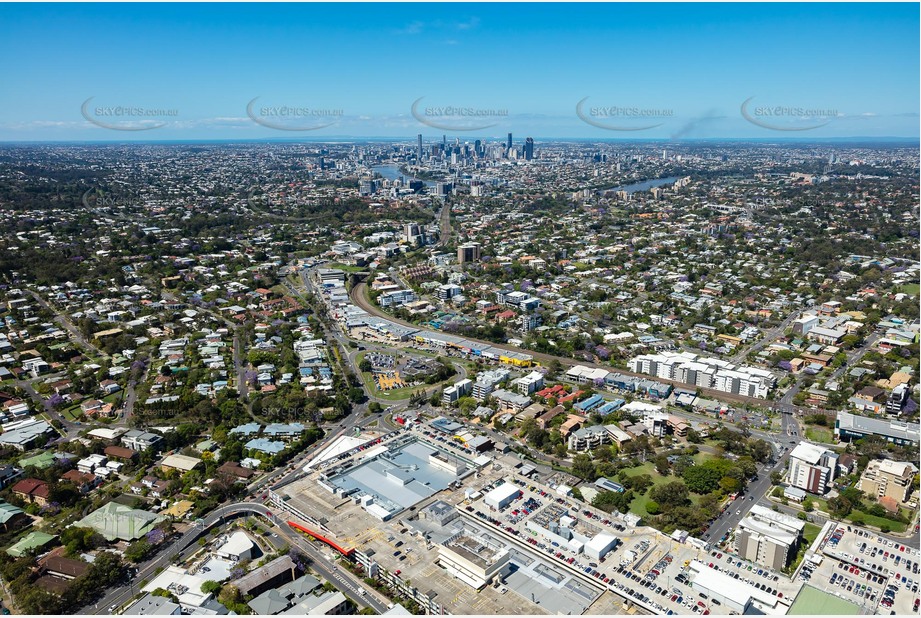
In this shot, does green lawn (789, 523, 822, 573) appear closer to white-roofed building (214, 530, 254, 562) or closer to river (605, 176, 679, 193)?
white-roofed building (214, 530, 254, 562)

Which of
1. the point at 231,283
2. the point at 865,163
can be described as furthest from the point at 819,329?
the point at 865,163

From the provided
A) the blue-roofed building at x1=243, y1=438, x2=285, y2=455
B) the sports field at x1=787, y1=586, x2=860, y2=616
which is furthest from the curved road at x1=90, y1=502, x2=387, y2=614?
the sports field at x1=787, y1=586, x2=860, y2=616

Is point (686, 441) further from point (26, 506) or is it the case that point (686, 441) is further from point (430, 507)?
point (26, 506)

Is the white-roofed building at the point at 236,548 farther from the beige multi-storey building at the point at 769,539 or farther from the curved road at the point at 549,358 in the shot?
the curved road at the point at 549,358

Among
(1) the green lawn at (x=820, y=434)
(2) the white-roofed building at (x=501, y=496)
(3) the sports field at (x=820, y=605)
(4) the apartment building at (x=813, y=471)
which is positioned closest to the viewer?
(3) the sports field at (x=820, y=605)

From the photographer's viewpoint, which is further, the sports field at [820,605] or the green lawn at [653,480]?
the green lawn at [653,480]

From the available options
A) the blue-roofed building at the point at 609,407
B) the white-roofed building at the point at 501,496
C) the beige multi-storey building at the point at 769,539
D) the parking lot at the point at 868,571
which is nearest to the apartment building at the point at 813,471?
the parking lot at the point at 868,571

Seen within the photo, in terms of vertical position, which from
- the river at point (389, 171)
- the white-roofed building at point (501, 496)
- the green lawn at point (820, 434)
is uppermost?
the river at point (389, 171)

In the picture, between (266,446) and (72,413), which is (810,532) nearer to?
(266,446)
